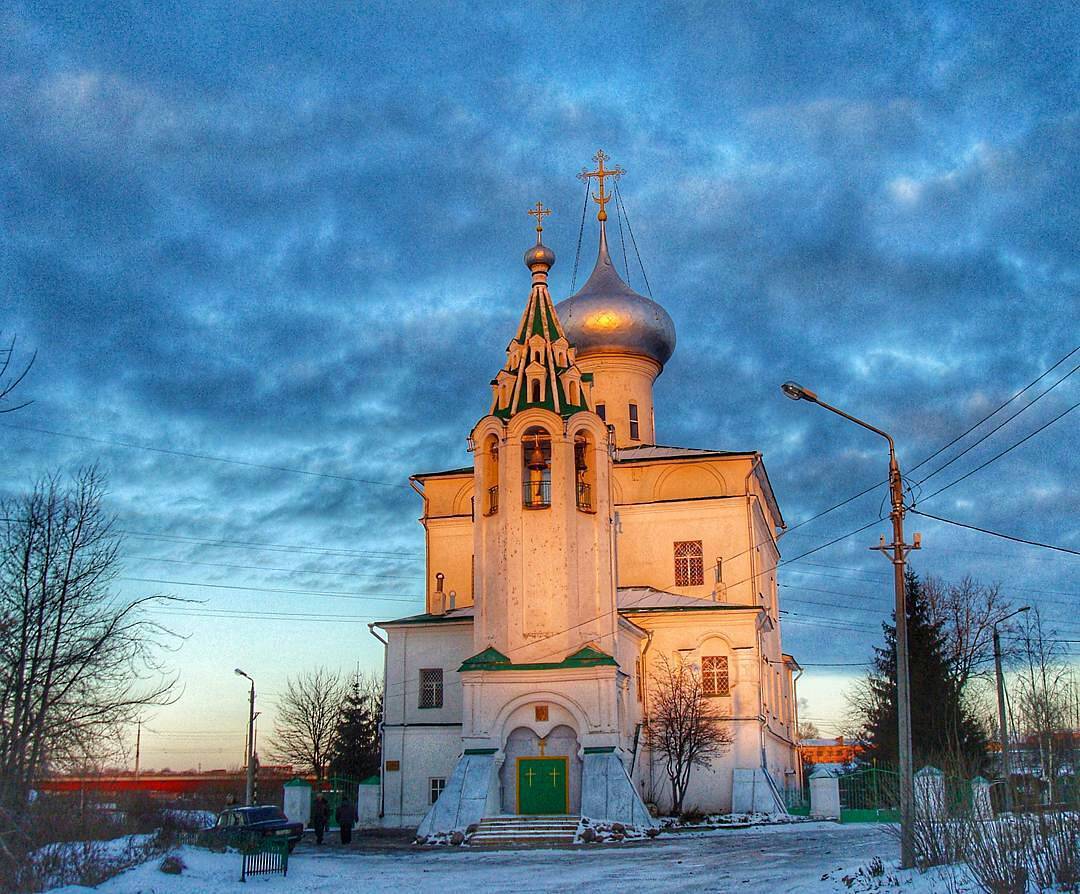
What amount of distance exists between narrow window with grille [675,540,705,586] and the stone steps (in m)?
10.8

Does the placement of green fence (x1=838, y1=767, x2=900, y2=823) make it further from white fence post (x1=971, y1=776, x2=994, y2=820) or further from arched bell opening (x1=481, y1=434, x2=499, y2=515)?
white fence post (x1=971, y1=776, x2=994, y2=820)

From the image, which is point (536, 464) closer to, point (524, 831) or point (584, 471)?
point (584, 471)

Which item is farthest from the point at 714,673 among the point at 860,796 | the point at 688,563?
the point at 860,796

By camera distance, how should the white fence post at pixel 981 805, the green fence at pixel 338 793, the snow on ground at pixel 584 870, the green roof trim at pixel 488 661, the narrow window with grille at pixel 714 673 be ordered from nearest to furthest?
the white fence post at pixel 981 805
the snow on ground at pixel 584 870
the green roof trim at pixel 488 661
the narrow window with grille at pixel 714 673
the green fence at pixel 338 793

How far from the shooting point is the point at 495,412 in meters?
31.5

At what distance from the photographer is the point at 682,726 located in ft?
97.7

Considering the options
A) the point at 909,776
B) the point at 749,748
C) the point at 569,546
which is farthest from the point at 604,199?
the point at 909,776

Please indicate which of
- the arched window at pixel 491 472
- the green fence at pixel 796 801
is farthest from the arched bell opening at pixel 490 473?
the green fence at pixel 796 801

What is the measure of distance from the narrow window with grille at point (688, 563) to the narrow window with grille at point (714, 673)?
3240mm

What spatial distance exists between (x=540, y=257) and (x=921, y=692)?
1849 cm

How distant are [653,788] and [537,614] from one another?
6.17 m

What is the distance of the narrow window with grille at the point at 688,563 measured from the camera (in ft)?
117

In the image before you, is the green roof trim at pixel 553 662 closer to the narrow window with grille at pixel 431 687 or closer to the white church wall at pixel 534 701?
the white church wall at pixel 534 701

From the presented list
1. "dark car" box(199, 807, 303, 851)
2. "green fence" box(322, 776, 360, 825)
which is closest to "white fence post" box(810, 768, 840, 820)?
"green fence" box(322, 776, 360, 825)
